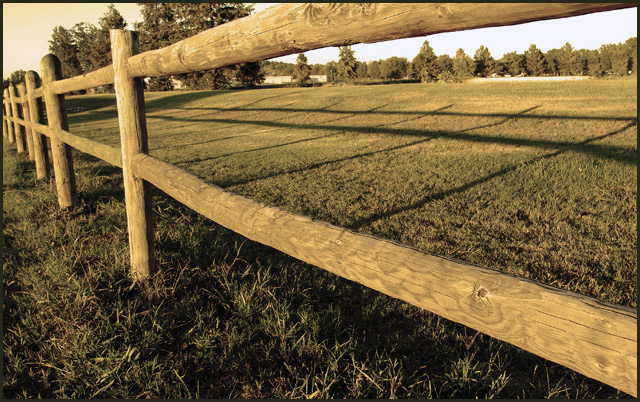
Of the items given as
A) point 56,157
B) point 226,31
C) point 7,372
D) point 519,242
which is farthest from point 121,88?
point 519,242

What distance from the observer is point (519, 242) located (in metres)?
3.42

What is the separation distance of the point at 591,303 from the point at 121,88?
271 centimetres

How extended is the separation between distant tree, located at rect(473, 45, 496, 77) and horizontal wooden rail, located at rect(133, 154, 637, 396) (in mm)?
75824

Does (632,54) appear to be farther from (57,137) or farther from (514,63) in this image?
(57,137)

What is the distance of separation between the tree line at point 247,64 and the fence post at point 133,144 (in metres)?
50.1

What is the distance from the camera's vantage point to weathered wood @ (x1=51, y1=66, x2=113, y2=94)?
2.82 metres

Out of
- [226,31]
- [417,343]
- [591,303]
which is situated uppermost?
[226,31]

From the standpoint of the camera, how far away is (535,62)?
68.2 meters

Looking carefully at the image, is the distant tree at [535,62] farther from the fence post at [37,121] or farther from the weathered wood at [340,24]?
the weathered wood at [340,24]

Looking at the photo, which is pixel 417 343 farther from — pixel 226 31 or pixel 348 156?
pixel 348 156

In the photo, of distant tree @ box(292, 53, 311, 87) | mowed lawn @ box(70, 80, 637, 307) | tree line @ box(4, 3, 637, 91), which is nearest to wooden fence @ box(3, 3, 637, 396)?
mowed lawn @ box(70, 80, 637, 307)

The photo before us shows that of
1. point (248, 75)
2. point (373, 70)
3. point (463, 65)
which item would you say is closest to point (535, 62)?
point (463, 65)

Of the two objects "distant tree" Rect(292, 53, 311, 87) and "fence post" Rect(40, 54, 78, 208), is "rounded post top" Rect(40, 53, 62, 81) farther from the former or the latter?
"distant tree" Rect(292, 53, 311, 87)

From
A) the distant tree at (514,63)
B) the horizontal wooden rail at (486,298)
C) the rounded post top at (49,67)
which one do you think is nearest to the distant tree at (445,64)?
the distant tree at (514,63)
